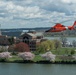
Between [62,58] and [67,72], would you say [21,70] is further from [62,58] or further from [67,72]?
[62,58]

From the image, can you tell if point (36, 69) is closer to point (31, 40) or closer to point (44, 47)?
point (44, 47)

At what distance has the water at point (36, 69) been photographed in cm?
1259

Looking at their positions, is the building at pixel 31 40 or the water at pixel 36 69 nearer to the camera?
the water at pixel 36 69

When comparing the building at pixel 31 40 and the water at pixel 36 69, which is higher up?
the building at pixel 31 40

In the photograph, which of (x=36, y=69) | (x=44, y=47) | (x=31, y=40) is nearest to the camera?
(x=36, y=69)

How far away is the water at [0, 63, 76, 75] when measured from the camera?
1259 cm

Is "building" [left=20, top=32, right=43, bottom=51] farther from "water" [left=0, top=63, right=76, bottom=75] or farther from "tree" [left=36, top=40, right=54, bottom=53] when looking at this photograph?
"water" [left=0, top=63, right=76, bottom=75]

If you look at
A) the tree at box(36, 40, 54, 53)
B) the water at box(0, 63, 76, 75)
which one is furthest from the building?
the water at box(0, 63, 76, 75)

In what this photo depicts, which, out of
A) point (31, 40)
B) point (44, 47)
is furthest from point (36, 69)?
point (31, 40)

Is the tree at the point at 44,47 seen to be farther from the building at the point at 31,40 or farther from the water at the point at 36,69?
the water at the point at 36,69

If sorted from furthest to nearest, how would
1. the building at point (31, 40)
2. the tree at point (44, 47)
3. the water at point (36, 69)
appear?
1. the building at point (31, 40)
2. the tree at point (44, 47)
3. the water at point (36, 69)

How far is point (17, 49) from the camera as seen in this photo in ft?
65.2

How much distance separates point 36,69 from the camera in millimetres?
13656

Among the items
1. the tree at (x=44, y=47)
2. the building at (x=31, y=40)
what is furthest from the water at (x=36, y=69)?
the building at (x=31, y=40)
